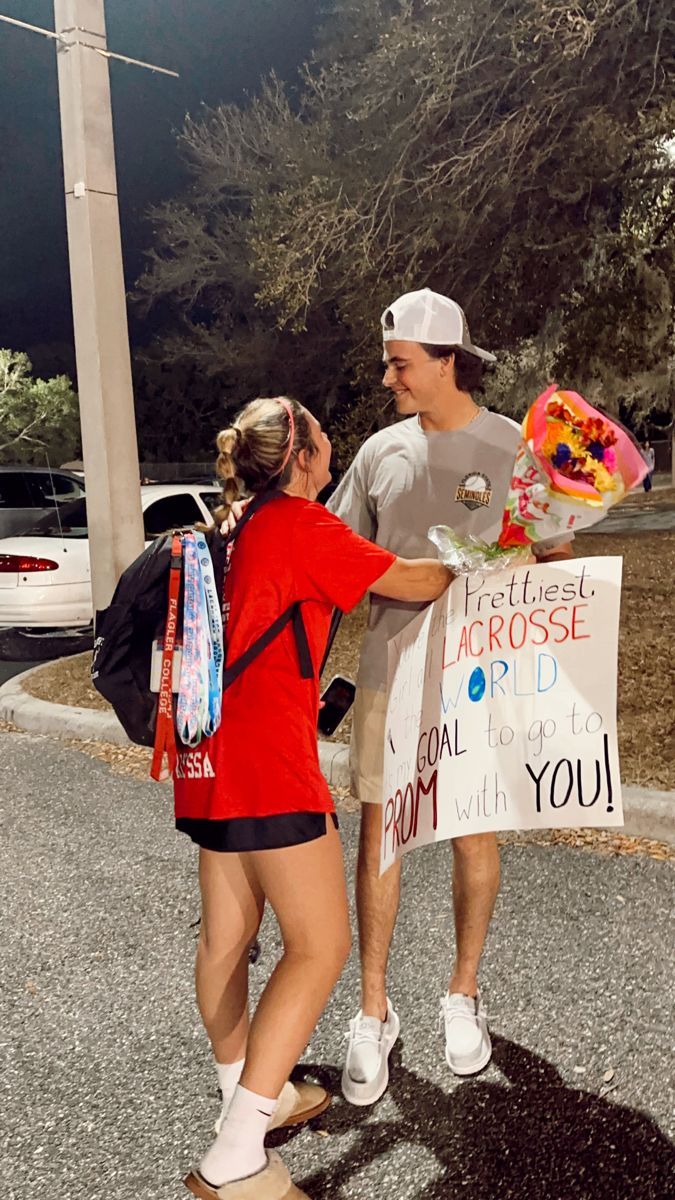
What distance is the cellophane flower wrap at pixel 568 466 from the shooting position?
2391mm

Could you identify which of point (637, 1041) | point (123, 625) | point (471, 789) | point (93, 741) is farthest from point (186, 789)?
point (93, 741)

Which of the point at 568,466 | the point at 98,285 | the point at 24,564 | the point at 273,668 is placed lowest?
the point at 24,564

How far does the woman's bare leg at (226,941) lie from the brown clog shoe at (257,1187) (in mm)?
300

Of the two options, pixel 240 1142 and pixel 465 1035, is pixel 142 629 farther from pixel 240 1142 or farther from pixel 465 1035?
pixel 465 1035

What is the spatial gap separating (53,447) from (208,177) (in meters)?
24.4

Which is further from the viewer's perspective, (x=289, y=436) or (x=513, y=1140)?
(x=513, y=1140)

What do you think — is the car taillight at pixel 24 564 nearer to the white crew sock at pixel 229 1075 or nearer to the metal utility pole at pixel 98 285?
the metal utility pole at pixel 98 285

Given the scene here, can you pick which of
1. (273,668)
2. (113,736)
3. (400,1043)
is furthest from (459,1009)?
(113,736)

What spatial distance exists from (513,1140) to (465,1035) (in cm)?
37

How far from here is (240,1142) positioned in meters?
2.44

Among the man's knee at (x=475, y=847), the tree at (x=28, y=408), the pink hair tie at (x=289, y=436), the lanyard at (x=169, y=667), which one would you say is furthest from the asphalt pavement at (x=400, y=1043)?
the tree at (x=28, y=408)

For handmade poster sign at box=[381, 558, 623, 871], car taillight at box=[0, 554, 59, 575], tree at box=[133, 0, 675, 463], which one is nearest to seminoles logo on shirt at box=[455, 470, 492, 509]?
handmade poster sign at box=[381, 558, 623, 871]

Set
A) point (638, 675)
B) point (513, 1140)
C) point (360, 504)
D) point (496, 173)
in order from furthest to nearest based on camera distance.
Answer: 1. point (496, 173)
2. point (638, 675)
3. point (360, 504)
4. point (513, 1140)

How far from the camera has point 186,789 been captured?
8.30 ft
